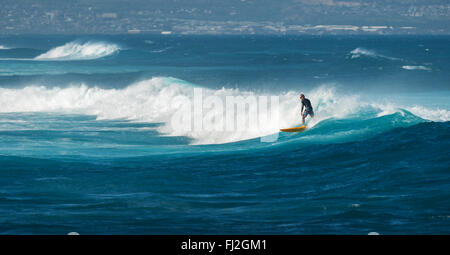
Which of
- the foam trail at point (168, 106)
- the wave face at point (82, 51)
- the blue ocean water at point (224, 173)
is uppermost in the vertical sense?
the wave face at point (82, 51)

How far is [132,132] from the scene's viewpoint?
27.1 meters

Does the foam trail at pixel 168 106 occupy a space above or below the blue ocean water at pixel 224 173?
above

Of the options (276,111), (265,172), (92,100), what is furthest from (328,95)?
(92,100)

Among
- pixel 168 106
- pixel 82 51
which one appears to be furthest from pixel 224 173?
pixel 82 51

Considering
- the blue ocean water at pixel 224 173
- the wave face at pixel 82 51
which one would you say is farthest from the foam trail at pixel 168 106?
the wave face at pixel 82 51

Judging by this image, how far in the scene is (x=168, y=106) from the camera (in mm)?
35094

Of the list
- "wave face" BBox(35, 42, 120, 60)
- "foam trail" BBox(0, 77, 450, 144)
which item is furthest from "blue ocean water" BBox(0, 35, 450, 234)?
"wave face" BBox(35, 42, 120, 60)

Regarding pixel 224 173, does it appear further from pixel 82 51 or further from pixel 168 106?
pixel 82 51

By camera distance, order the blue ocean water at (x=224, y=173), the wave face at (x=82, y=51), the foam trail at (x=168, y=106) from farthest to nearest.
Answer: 1. the wave face at (x=82, y=51)
2. the foam trail at (x=168, y=106)
3. the blue ocean water at (x=224, y=173)

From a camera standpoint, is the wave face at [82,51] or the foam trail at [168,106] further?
the wave face at [82,51]

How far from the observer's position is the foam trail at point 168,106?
25656mm

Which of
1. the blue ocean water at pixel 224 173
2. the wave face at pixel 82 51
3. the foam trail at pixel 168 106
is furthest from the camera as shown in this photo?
the wave face at pixel 82 51

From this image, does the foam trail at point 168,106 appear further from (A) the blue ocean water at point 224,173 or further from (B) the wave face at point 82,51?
(B) the wave face at point 82,51

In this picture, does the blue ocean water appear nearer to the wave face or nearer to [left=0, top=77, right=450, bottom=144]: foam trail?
[left=0, top=77, right=450, bottom=144]: foam trail
